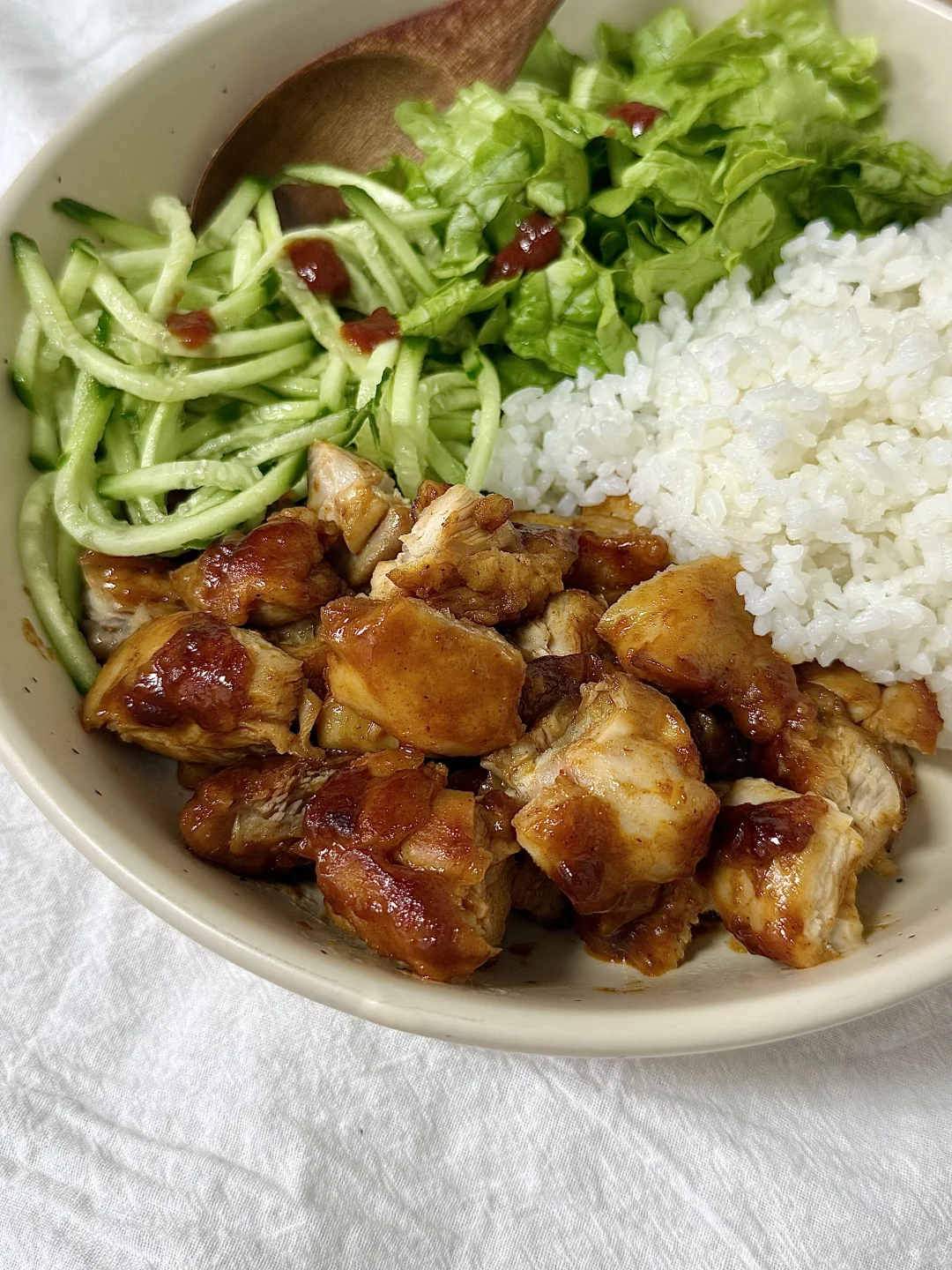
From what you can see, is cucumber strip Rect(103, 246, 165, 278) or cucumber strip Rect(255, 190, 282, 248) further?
cucumber strip Rect(255, 190, 282, 248)

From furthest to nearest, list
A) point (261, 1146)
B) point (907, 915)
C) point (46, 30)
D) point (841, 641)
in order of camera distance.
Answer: point (46, 30) < point (841, 641) < point (261, 1146) < point (907, 915)

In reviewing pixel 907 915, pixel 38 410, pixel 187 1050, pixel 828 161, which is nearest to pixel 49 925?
pixel 187 1050

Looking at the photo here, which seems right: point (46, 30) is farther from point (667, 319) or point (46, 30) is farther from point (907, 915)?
point (907, 915)

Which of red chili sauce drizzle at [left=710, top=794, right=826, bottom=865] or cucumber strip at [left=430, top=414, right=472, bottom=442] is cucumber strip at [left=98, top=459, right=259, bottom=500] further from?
red chili sauce drizzle at [left=710, top=794, right=826, bottom=865]

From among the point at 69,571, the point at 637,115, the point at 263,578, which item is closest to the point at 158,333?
the point at 69,571

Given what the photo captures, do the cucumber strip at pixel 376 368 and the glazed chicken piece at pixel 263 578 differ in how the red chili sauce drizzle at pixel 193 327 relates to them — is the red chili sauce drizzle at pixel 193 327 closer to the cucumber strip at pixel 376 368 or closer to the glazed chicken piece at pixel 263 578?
the cucumber strip at pixel 376 368

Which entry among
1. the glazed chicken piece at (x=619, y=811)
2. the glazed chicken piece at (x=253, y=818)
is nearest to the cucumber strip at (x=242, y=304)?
the glazed chicken piece at (x=253, y=818)

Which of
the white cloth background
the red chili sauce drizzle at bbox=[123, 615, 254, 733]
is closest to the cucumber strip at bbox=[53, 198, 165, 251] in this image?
the red chili sauce drizzle at bbox=[123, 615, 254, 733]
